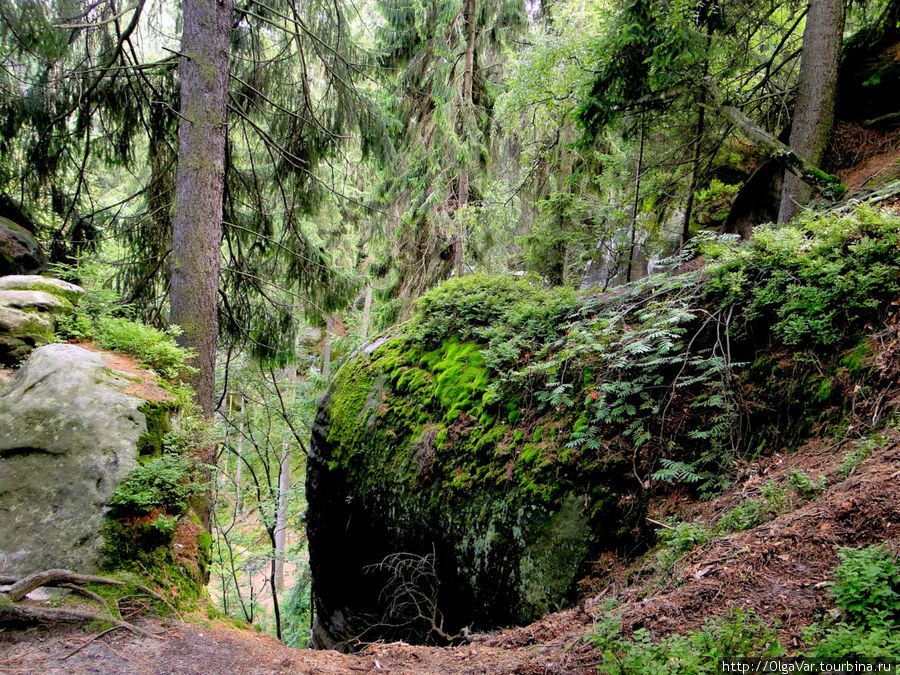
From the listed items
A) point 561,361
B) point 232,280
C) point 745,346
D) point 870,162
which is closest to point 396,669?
point 561,361

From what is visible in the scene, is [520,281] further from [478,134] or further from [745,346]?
[478,134]

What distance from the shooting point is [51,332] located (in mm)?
4660

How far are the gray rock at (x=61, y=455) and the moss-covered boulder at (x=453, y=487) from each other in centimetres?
268

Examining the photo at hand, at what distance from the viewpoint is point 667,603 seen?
199cm

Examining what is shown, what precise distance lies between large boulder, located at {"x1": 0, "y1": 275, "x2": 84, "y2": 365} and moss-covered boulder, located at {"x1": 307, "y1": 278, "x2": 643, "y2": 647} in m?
3.55

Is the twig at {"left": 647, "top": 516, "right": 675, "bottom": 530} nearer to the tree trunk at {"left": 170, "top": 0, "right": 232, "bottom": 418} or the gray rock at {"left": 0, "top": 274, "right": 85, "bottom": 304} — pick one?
the tree trunk at {"left": 170, "top": 0, "right": 232, "bottom": 418}

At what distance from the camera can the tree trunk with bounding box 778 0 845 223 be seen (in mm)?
4781

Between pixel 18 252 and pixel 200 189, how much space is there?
9.71 ft

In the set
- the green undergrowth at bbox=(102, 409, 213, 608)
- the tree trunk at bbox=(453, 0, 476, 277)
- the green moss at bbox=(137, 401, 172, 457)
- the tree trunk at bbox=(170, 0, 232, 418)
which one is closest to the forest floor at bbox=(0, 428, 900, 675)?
the green undergrowth at bbox=(102, 409, 213, 608)

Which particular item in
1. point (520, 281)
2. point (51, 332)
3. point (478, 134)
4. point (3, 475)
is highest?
point (478, 134)

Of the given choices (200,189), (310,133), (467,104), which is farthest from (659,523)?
(467,104)

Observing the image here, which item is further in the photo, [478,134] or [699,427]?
[478,134]

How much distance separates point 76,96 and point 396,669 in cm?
780

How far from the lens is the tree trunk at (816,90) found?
4.78m
